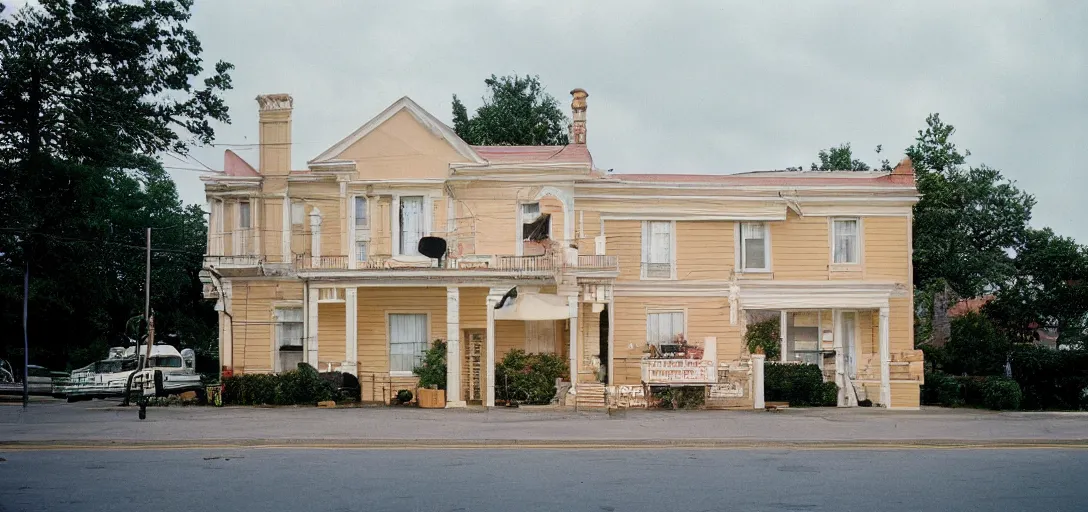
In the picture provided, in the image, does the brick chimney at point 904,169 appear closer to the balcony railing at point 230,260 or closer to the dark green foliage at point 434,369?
the dark green foliage at point 434,369

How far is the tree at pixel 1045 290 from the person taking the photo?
4038 cm

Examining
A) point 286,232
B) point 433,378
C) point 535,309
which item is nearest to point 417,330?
point 433,378

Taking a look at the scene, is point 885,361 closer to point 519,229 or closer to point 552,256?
point 552,256

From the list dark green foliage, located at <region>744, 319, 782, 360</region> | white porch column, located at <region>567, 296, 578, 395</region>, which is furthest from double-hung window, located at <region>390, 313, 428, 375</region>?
dark green foliage, located at <region>744, 319, 782, 360</region>

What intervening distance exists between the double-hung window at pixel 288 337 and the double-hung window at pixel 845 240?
1573 cm

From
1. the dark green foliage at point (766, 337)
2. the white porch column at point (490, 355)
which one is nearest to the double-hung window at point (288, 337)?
the white porch column at point (490, 355)

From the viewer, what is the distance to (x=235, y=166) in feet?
105

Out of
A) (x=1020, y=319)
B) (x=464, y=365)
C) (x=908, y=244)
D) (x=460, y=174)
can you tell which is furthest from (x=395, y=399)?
(x=1020, y=319)

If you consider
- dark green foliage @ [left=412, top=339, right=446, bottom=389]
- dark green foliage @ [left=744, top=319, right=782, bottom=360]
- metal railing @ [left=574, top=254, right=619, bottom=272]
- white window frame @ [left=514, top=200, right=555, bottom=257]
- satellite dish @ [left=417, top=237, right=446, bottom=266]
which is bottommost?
dark green foliage @ [left=412, top=339, right=446, bottom=389]

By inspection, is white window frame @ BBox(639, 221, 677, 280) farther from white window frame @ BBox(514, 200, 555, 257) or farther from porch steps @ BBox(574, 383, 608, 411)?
porch steps @ BBox(574, 383, 608, 411)

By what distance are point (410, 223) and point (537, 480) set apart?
17.4 m

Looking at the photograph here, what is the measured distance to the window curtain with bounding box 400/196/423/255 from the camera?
30.7m

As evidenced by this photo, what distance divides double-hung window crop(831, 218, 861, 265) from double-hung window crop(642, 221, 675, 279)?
16.1 ft

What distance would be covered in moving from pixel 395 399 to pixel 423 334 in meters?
2.27
